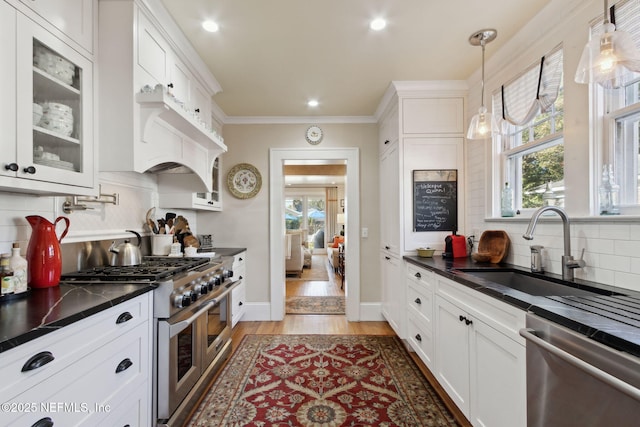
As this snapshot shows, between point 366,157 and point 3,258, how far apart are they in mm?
3169

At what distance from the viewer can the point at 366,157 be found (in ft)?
11.7

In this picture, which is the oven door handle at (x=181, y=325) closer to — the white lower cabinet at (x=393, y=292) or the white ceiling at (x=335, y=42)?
the white lower cabinet at (x=393, y=292)

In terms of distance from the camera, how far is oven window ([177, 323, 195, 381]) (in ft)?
5.57

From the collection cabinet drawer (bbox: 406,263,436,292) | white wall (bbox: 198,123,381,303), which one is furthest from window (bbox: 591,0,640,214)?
white wall (bbox: 198,123,381,303)

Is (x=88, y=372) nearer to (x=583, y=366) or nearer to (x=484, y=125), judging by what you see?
(x=583, y=366)

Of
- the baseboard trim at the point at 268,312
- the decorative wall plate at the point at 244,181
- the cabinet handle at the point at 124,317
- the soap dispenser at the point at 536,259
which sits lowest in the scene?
the baseboard trim at the point at 268,312

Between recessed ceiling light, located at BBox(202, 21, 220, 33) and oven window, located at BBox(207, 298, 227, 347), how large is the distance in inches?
77.5

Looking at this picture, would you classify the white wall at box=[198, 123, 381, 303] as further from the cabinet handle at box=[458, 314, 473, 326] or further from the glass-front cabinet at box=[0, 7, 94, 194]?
the glass-front cabinet at box=[0, 7, 94, 194]

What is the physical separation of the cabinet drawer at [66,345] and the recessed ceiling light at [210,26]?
1742 millimetres

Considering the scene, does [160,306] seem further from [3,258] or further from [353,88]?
[353,88]

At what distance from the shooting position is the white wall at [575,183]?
1.38 m

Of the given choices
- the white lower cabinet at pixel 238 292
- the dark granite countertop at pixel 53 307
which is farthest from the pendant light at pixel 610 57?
the white lower cabinet at pixel 238 292

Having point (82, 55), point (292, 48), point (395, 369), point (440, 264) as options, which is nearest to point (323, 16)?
point (292, 48)

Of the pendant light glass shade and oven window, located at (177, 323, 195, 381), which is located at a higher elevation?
the pendant light glass shade
